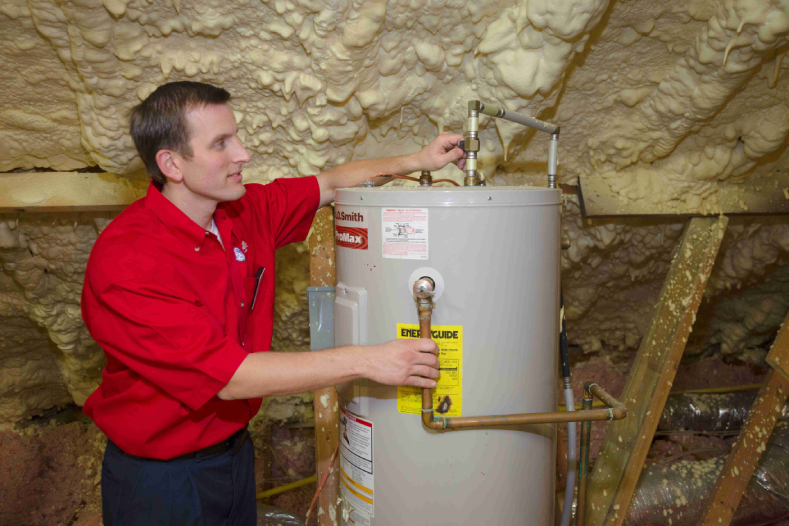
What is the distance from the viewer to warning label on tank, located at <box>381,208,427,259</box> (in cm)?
100

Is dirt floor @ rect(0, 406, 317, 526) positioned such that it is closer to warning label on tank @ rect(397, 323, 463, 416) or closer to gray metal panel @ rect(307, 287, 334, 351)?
gray metal panel @ rect(307, 287, 334, 351)

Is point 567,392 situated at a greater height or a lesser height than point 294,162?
lesser

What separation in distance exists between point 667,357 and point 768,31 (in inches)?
34.7

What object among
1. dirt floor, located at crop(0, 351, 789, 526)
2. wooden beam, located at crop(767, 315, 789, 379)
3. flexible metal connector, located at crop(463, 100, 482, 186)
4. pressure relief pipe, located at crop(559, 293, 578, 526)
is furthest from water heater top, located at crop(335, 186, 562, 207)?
dirt floor, located at crop(0, 351, 789, 526)

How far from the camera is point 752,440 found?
4.81ft

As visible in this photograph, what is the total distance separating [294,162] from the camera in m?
1.74

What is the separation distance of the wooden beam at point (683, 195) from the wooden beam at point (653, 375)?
0.22ft

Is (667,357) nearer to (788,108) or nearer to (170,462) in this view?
(788,108)

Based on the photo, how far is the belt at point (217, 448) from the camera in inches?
47.7

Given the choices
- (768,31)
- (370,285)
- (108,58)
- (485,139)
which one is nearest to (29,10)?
(108,58)

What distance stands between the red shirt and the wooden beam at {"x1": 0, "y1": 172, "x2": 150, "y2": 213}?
634 mm

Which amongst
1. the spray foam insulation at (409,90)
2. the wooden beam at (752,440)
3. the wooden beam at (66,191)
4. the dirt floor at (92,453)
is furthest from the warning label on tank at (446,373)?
the dirt floor at (92,453)

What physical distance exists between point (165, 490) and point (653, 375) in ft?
4.46

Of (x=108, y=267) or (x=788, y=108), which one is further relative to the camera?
(x=788, y=108)
